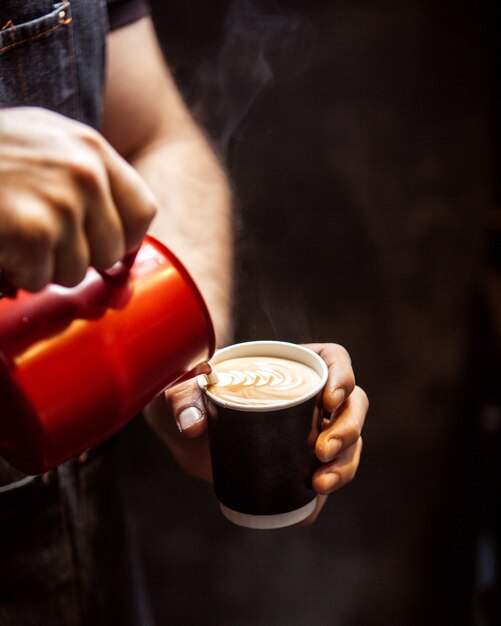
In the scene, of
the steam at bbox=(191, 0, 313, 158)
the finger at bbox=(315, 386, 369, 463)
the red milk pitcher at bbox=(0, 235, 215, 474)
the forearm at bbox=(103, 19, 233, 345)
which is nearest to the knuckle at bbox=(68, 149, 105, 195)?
the red milk pitcher at bbox=(0, 235, 215, 474)

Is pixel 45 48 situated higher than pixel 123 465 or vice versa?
pixel 45 48

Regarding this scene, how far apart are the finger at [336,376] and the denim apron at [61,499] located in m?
0.54

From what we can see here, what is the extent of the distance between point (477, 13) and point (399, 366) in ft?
3.18

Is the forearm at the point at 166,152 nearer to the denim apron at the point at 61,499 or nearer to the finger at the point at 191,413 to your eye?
the denim apron at the point at 61,499

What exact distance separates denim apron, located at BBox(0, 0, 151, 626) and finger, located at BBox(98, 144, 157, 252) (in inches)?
20.6

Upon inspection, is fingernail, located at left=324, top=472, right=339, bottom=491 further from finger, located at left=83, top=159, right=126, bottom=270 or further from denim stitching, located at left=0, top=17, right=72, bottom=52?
denim stitching, located at left=0, top=17, right=72, bottom=52

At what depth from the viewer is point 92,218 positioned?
0.58 metres

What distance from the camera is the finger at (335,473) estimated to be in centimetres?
78

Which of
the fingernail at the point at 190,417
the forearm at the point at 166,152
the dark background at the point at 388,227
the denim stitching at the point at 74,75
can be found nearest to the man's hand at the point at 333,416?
the fingernail at the point at 190,417

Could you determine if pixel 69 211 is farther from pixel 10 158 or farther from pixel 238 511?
pixel 238 511

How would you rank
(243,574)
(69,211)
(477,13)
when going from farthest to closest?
1. (243,574)
2. (477,13)
3. (69,211)

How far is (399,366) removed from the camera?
6.40 ft

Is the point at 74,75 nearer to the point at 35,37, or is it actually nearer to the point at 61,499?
the point at 35,37

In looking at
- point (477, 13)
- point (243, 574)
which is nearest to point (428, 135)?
point (477, 13)
